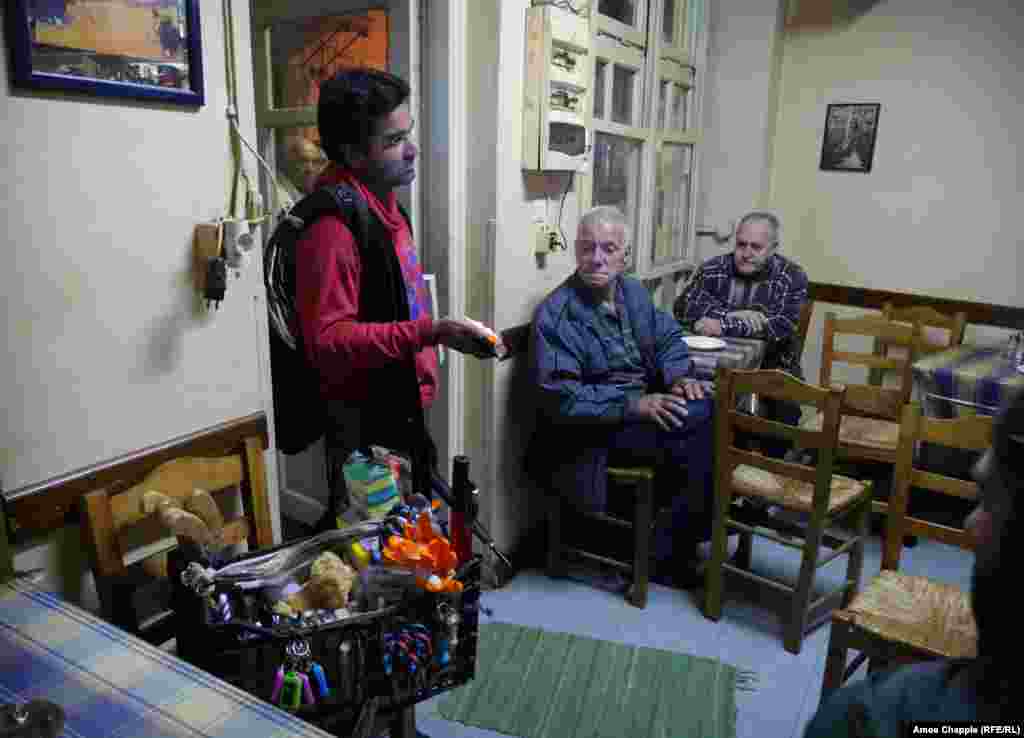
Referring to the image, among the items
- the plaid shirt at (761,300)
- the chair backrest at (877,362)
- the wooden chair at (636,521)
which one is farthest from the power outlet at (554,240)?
the chair backrest at (877,362)

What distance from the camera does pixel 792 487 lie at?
2.34 meters

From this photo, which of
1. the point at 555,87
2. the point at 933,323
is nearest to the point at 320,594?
the point at 555,87

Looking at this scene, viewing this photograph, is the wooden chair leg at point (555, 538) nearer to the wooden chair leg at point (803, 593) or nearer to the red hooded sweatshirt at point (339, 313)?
the wooden chair leg at point (803, 593)

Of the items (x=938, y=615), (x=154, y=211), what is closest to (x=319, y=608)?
(x=154, y=211)

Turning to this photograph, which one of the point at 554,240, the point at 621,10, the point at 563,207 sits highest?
the point at 621,10

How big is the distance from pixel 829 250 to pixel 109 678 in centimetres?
364

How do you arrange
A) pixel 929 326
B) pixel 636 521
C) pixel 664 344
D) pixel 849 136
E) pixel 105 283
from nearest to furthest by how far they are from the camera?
pixel 105 283, pixel 636 521, pixel 664 344, pixel 929 326, pixel 849 136

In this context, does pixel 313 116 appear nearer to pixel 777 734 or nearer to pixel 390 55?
pixel 390 55

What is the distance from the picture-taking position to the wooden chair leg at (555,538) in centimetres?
252

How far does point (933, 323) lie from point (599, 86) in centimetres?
180

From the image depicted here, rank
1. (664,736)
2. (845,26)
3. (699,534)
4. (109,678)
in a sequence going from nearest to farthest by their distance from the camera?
(109,678)
(664,736)
(699,534)
(845,26)

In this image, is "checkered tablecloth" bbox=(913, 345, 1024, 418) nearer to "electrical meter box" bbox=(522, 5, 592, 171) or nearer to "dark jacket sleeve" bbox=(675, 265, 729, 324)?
"dark jacket sleeve" bbox=(675, 265, 729, 324)

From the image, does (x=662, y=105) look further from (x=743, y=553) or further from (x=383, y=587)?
(x=383, y=587)

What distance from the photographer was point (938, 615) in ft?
5.35
